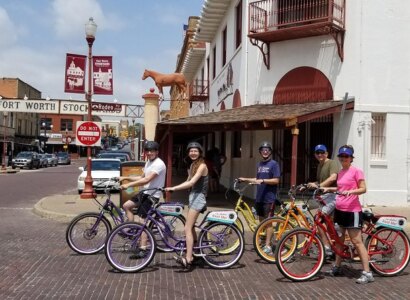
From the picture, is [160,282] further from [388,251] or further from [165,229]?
[388,251]

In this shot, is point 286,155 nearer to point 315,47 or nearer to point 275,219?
point 315,47

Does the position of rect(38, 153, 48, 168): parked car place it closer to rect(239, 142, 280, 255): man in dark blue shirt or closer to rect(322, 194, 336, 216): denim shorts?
rect(239, 142, 280, 255): man in dark blue shirt

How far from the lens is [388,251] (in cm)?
694

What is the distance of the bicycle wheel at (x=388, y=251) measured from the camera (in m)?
6.96

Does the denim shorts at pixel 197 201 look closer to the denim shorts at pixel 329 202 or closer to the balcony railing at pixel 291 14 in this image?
the denim shorts at pixel 329 202

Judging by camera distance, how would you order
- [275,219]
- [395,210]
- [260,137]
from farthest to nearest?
[260,137] < [395,210] < [275,219]

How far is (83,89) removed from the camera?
16.4 metres

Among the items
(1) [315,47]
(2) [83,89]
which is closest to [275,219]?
(1) [315,47]

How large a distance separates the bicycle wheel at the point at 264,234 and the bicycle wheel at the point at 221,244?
49 centimetres

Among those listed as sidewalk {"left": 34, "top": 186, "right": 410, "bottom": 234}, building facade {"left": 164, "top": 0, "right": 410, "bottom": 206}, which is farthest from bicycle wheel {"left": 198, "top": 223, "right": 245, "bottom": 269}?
building facade {"left": 164, "top": 0, "right": 410, "bottom": 206}

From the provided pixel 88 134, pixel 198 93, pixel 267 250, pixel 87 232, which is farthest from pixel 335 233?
pixel 198 93

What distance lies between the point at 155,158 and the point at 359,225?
10.2 ft

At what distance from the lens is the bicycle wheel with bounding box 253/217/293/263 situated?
7602 mm

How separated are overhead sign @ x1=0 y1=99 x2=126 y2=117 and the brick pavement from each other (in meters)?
17.9
